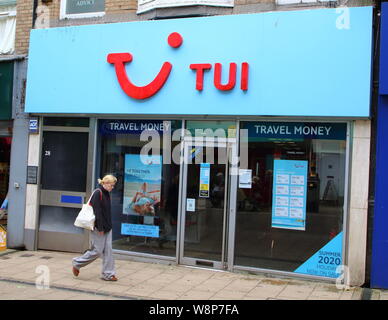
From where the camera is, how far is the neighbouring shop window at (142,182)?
8.36m

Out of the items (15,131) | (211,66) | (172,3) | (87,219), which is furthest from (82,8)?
(87,219)

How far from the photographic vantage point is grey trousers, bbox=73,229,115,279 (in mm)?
6980

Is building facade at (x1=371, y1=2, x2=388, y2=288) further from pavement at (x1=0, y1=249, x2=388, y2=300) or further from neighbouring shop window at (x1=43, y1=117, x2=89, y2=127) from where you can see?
neighbouring shop window at (x1=43, y1=117, x2=89, y2=127)

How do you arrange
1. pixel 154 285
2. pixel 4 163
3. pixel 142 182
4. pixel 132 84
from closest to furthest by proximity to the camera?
1. pixel 154 285
2. pixel 132 84
3. pixel 142 182
4. pixel 4 163

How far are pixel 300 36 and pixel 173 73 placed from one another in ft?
7.09

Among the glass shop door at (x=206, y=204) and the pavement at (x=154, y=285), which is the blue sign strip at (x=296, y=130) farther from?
the pavement at (x=154, y=285)

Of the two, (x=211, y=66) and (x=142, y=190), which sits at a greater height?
(x=211, y=66)

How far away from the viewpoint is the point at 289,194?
24.8 feet

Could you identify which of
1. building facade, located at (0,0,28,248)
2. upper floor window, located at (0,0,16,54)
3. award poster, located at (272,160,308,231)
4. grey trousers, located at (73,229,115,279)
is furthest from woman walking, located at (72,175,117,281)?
upper floor window, located at (0,0,16,54)

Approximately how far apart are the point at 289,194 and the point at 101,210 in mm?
2970

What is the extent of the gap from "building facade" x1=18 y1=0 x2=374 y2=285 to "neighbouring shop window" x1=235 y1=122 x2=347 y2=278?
2cm

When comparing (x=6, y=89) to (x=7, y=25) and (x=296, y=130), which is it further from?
(x=296, y=130)

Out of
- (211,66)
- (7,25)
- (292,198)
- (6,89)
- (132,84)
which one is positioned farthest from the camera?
(7,25)
